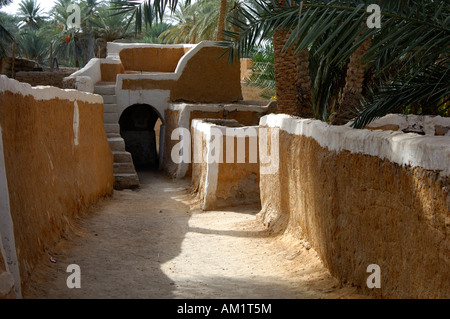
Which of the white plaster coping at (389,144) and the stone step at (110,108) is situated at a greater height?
the stone step at (110,108)

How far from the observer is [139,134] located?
2028 cm

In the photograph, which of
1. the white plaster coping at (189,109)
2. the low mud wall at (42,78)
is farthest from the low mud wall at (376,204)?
the low mud wall at (42,78)

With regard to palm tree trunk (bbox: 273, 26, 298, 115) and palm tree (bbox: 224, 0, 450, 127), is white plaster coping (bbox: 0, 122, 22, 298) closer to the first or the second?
palm tree (bbox: 224, 0, 450, 127)

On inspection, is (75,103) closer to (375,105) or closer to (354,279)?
(375,105)

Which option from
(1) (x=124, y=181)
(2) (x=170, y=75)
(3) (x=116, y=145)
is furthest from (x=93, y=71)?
(1) (x=124, y=181)

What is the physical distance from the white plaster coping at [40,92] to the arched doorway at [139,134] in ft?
28.7

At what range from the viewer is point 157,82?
57.6ft

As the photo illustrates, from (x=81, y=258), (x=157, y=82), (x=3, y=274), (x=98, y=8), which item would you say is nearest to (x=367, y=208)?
(x=3, y=274)

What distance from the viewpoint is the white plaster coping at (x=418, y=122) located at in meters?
7.56

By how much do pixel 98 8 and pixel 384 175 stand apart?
32972 mm

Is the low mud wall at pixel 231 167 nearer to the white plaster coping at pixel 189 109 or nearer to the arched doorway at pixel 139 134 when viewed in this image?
the white plaster coping at pixel 189 109

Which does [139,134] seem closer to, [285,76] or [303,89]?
[285,76]

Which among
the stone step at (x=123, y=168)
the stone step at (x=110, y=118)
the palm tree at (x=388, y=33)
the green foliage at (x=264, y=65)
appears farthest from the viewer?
the green foliage at (x=264, y=65)

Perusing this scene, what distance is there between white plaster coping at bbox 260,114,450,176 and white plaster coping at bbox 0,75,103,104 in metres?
3.00
